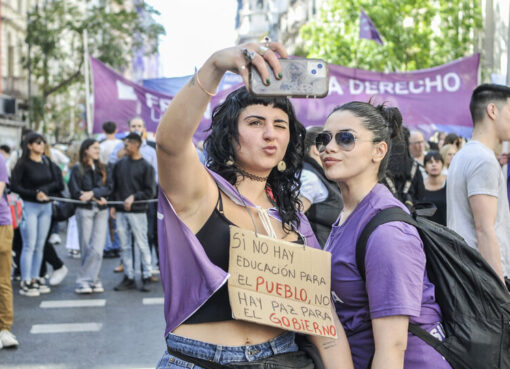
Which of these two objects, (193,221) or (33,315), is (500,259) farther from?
(33,315)

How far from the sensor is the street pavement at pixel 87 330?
20.9 ft

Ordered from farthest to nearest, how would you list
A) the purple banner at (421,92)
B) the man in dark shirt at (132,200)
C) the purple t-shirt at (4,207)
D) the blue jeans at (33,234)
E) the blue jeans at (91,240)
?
1. the purple banner at (421,92)
2. the man in dark shirt at (132,200)
3. the blue jeans at (91,240)
4. the blue jeans at (33,234)
5. the purple t-shirt at (4,207)

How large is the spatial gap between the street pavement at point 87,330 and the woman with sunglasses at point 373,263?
394 centimetres

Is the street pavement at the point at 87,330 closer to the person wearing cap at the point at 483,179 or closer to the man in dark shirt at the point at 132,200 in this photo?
the man in dark shirt at the point at 132,200

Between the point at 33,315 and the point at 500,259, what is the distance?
5.67 metres

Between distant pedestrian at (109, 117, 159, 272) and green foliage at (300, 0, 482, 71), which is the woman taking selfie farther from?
green foliage at (300, 0, 482, 71)

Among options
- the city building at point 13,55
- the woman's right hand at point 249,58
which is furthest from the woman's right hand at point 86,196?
the city building at point 13,55

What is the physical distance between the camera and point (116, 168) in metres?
10.2

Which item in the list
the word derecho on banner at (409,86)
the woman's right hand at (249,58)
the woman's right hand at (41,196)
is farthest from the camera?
the word derecho on banner at (409,86)

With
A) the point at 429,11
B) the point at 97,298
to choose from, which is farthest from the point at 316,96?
the point at 429,11

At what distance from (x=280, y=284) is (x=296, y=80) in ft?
2.38

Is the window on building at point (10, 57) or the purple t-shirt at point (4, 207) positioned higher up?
the window on building at point (10, 57)

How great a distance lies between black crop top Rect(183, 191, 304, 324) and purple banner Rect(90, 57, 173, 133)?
10.3m

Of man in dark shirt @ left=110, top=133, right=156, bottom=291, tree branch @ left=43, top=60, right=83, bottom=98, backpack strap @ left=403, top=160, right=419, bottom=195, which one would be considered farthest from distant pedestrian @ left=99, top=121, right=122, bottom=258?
tree branch @ left=43, top=60, right=83, bottom=98
